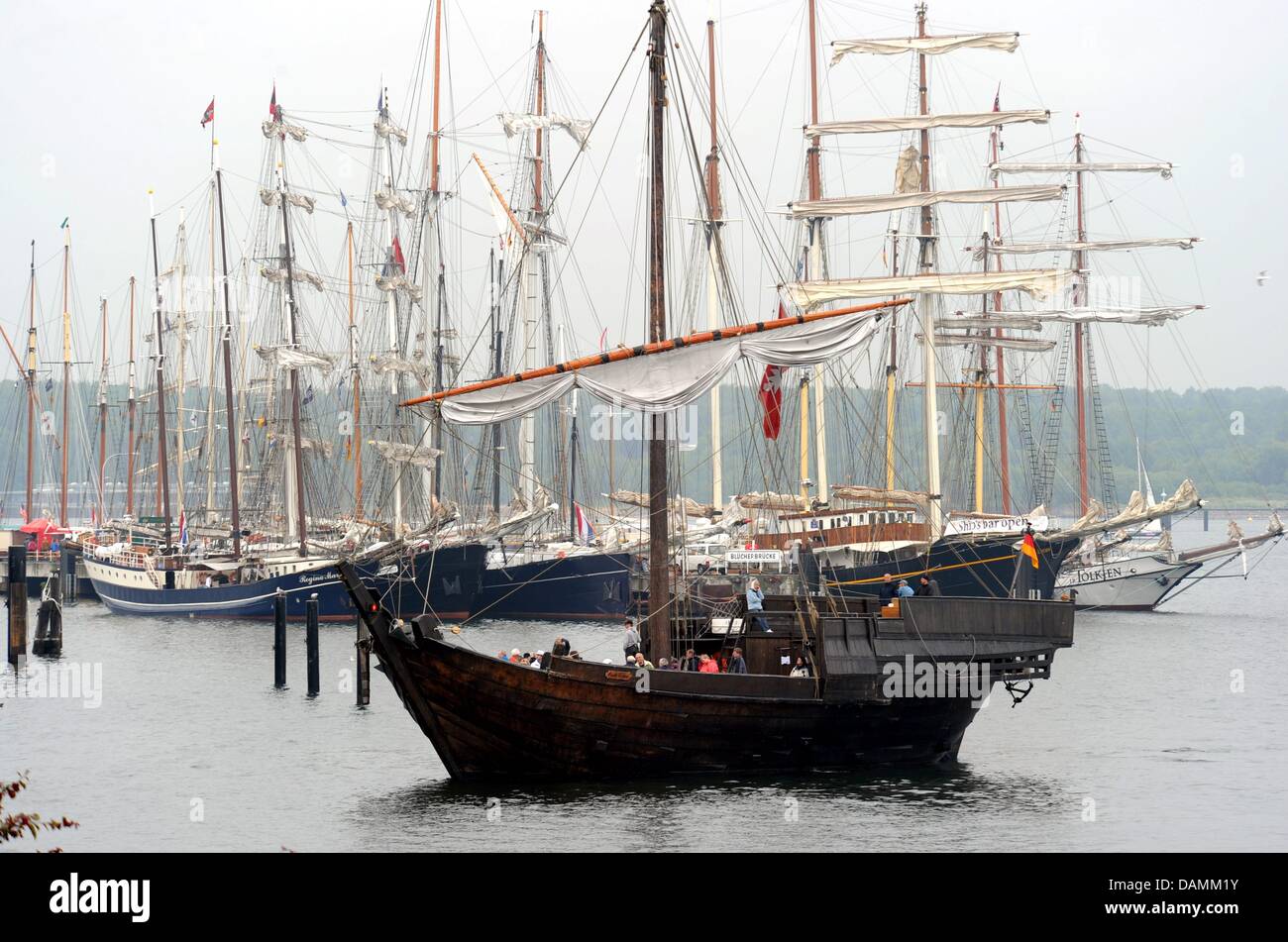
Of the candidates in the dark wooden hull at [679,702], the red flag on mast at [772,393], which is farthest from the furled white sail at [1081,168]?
the dark wooden hull at [679,702]

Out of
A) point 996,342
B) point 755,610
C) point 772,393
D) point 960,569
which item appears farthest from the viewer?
point 996,342

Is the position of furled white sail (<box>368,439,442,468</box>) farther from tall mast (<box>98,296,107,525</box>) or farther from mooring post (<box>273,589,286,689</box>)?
tall mast (<box>98,296,107,525</box>)

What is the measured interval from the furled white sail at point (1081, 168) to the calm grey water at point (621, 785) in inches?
1681

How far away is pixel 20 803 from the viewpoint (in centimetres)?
2944

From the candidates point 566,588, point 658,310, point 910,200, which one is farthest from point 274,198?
point 658,310

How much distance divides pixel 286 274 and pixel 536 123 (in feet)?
48.6

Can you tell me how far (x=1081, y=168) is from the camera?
87.5 m

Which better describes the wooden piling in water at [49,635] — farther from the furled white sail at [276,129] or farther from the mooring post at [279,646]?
the furled white sail at [276,129]

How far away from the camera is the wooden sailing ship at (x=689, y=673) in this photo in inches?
1089

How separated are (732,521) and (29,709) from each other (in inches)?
1546

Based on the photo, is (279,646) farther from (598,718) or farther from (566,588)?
(566,588)

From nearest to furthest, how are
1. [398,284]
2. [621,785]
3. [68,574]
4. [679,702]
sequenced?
[679,702], [621,785], [398,284], [68,574]
